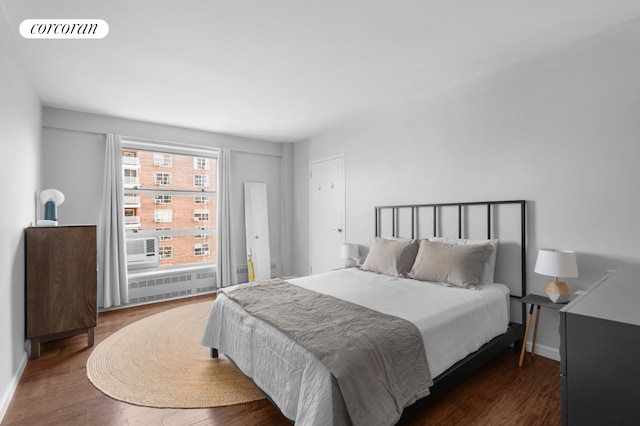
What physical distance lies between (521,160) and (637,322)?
6.91 ft

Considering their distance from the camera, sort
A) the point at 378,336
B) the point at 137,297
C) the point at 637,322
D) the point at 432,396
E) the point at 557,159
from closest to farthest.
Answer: the point at 637,322 < the point at 378,336 < the point at 432,396 < the point at 557,159 < the point at 137,297

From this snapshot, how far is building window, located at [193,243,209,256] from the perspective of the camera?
487 centimetres

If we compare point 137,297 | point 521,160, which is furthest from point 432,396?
point 137,297

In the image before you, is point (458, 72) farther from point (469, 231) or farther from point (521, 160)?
point (469, 231)

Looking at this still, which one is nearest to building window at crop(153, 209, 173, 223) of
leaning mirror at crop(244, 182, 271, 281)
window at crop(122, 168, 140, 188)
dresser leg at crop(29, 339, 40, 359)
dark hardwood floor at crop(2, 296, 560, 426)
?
window at crop(122, 168, 140, 188)

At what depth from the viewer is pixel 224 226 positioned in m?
4.85

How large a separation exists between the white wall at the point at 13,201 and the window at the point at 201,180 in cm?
210

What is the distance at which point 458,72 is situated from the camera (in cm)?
286

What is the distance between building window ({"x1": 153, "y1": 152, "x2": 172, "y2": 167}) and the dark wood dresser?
486 cm

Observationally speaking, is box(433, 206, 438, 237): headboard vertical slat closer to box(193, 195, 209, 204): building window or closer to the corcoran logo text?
the corcoran logo text

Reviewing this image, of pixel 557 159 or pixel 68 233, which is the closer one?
pixel 557 159

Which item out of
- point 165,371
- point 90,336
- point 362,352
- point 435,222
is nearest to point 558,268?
point 435,222

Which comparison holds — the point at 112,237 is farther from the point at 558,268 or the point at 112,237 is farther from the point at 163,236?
the point at 558,268

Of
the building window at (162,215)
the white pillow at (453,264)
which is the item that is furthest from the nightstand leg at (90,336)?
Result: the white pillow at (453,264)
